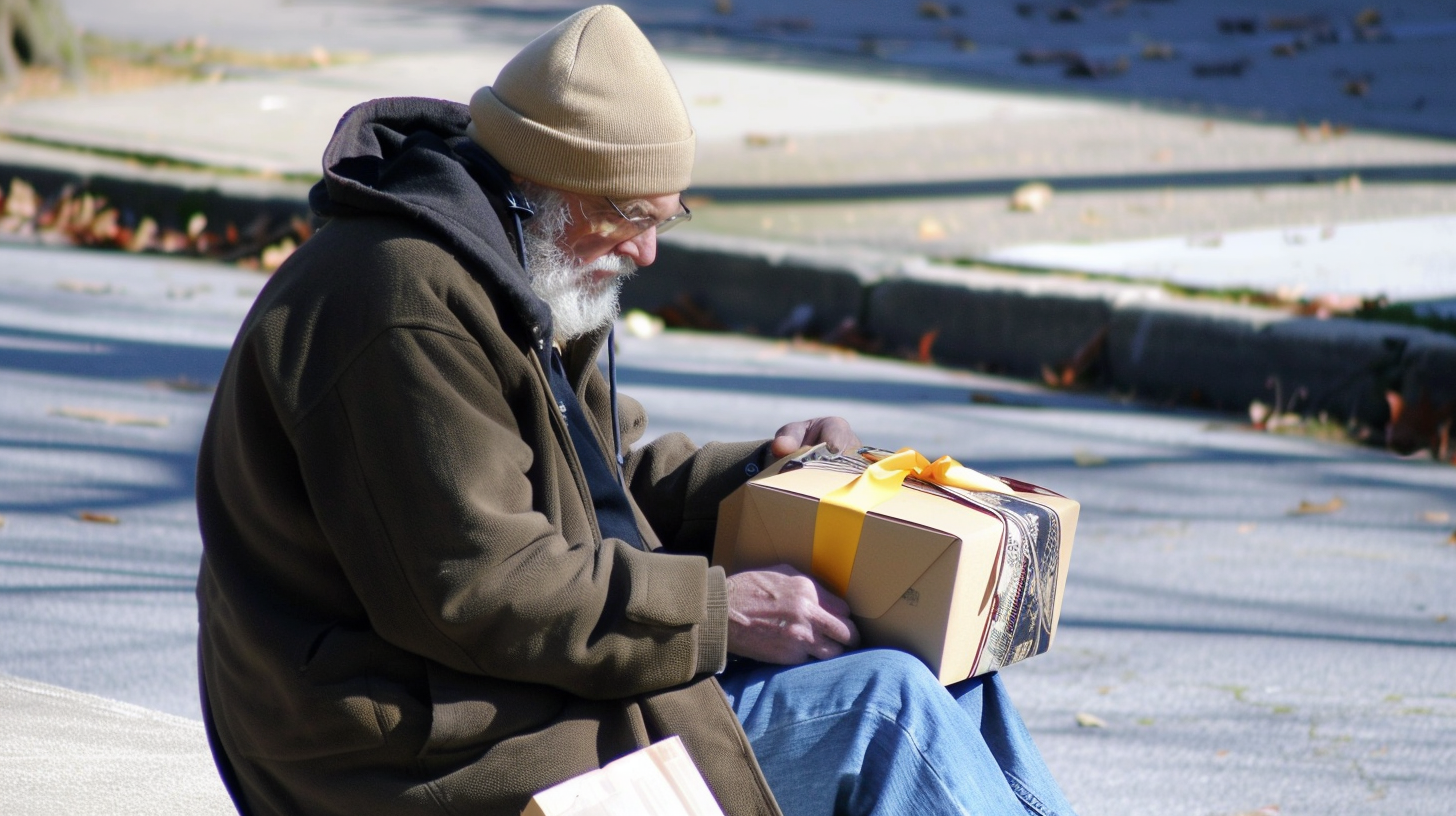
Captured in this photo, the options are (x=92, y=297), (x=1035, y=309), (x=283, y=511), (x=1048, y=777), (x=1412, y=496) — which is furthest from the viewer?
(x=92, y=297)

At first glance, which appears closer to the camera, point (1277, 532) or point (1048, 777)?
point (1048, 777)

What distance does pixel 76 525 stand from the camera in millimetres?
4020

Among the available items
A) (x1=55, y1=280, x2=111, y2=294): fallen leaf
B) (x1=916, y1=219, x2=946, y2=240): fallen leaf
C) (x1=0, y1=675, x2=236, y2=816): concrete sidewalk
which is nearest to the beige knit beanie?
(x1=0, y1=675, x2=236, y2=816): concrete sidewalk

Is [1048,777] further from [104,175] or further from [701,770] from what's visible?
[104,175]

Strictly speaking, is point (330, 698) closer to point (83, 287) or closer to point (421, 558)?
point (421, 558)

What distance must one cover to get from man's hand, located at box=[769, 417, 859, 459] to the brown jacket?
0.53m

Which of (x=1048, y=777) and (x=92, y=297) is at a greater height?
(x=1048, y=777)

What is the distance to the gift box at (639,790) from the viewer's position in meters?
1.72

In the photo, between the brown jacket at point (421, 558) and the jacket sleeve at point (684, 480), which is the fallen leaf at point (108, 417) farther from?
the brown jacket at point (421, 558)

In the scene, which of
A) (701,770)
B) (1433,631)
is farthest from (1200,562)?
(701,770)

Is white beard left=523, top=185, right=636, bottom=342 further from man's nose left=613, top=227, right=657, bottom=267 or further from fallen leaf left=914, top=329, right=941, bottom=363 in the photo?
fallen leaf left=914, top=329, right=941, bottom=363

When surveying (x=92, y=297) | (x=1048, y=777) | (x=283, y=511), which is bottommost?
(x=92, y=297)

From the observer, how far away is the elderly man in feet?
5.74

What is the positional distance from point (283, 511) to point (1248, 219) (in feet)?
18.9
